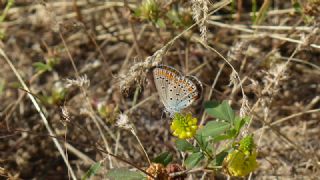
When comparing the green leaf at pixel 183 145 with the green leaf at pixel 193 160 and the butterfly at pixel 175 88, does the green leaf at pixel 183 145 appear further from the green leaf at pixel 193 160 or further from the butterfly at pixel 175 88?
the butterfly at pixel 175 88

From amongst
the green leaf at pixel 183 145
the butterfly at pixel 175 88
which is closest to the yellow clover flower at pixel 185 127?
the green leaf at pixel 183 145

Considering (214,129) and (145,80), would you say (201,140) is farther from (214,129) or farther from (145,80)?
(145,80)

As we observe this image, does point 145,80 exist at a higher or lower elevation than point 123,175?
higher

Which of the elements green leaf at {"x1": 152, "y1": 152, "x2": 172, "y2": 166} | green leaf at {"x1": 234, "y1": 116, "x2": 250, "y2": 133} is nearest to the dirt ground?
green leaf at {"x1": 152, "y1": 152, "x2": 172, "y2": 166}

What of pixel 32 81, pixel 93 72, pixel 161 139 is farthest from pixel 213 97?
pixel 32 81

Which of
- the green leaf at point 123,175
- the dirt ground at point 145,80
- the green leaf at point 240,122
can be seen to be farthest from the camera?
the dirt ground at point 145,80

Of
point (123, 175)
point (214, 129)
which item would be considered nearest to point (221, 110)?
point (214, 129)
